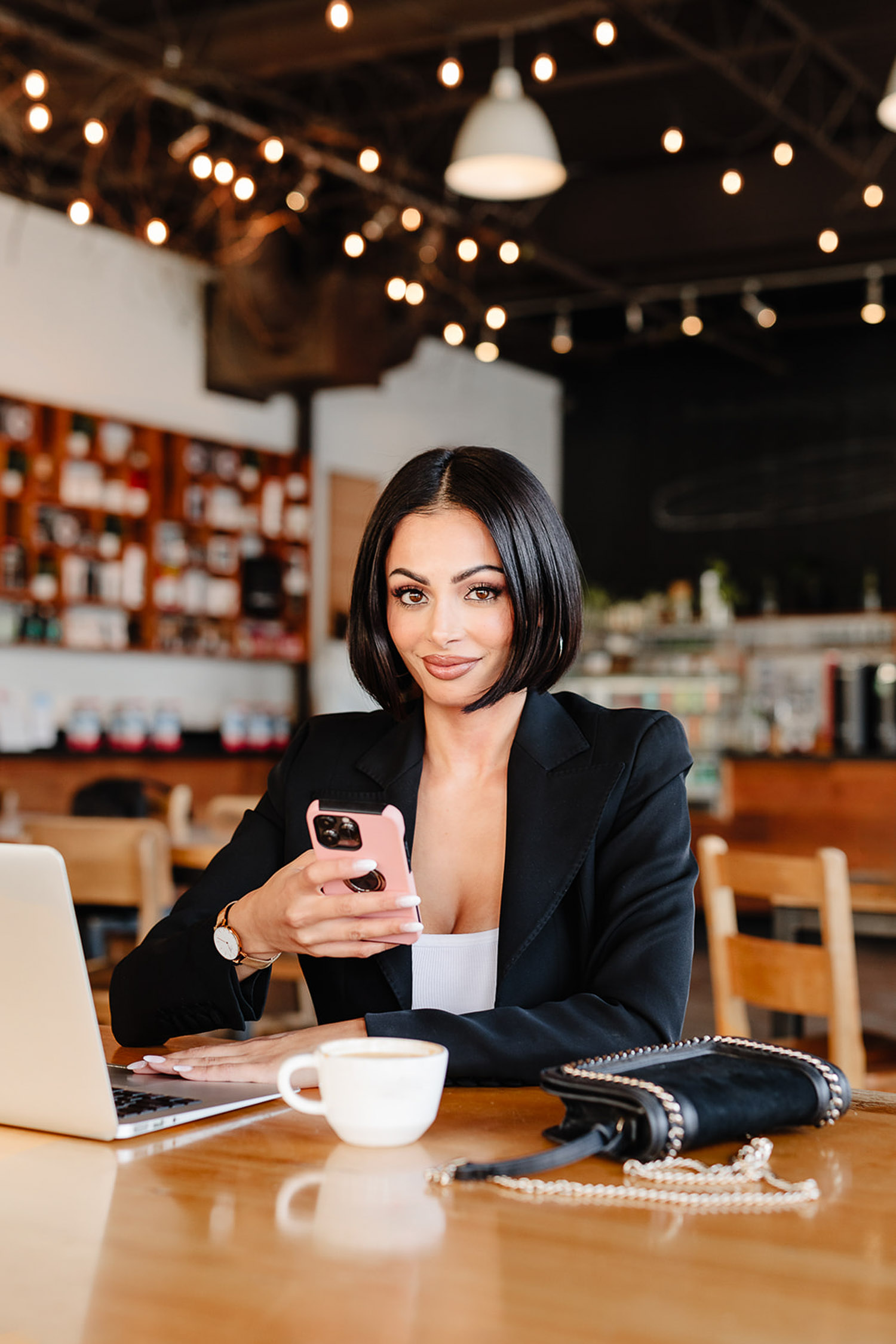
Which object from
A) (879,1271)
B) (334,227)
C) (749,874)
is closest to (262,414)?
(334,227)

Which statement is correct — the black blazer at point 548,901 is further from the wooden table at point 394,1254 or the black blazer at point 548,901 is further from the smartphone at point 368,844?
the wooden table at point 394,1254

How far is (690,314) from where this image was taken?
31.5ft

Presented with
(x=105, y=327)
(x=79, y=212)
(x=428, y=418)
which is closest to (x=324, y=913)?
(x=79, y=212)

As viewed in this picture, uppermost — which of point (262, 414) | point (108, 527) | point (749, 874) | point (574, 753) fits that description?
point (262, 414)

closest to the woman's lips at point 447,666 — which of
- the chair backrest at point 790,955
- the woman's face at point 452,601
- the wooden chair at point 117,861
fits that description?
the woman's face at point 452,601

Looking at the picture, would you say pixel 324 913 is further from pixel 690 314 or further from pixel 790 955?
pixel 690 314

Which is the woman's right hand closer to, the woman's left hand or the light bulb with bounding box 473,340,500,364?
the woman's left hand

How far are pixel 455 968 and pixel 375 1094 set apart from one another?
59cm

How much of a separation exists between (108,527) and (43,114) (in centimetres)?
302

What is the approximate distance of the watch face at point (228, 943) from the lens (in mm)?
1582

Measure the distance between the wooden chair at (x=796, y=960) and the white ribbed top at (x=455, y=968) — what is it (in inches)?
59.2

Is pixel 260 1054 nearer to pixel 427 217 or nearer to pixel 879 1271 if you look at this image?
pixel 879 1271

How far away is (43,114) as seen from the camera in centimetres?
540

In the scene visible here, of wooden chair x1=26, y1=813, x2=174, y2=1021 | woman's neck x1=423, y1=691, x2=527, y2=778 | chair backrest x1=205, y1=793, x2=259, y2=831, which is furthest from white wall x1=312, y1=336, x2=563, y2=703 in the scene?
woman's neck x1=423, y1=691, x2=527, y2=778
